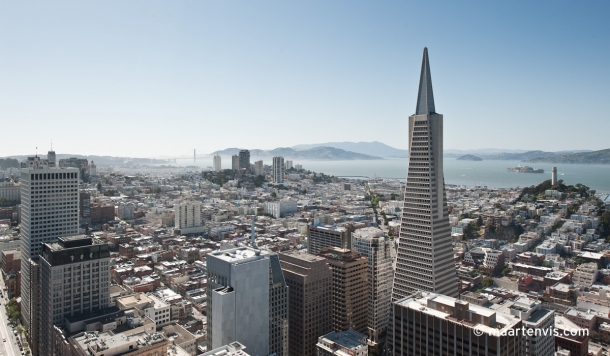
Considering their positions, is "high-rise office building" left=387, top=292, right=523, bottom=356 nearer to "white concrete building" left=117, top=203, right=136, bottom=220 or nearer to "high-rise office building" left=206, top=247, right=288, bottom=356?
"high-rise office building" left=206, top=247, right=288, bottom=356

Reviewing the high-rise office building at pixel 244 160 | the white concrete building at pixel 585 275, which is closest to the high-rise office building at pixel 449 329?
the white concrete building at pixel 585 275

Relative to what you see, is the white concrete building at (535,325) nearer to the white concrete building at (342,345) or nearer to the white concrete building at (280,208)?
the white concrete building at (342,345)

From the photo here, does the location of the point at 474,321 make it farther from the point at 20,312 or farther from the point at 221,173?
the point at 221,173

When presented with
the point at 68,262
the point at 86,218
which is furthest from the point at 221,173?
the point at 68,262

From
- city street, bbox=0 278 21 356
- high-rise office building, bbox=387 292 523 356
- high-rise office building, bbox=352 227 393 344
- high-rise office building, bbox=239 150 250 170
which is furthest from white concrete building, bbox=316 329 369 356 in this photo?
high-rise office building, bbox=239 150 250 170

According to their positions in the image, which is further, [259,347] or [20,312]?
[20,312]

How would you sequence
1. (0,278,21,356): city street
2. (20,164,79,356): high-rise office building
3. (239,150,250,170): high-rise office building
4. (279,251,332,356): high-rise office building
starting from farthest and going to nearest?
(239,150,250,170): high-rise office building < (20,164,79,356): high-rise office building < (0,278,21,356): city street < (279,251,332,356): high-rise office building
